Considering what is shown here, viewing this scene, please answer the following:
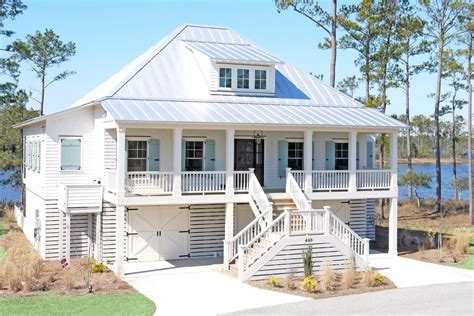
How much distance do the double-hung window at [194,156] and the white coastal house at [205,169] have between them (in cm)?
4

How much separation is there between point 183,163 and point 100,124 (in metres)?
3.51

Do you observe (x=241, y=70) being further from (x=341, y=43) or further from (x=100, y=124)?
(x=341, y=43)

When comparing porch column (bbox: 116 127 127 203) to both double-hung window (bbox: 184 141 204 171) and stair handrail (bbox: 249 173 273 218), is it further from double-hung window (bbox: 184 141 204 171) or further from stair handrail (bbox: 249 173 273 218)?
stair handrail (bbox: 249 173 273 218)

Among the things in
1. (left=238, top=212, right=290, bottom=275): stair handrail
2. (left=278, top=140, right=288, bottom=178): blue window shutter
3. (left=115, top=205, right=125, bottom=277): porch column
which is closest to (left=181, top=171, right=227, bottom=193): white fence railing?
(left=115, top=205, right=125, bottom=277): porch column

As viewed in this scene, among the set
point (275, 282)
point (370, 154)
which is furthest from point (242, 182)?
point (370, 154)

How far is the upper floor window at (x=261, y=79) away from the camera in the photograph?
2633cm

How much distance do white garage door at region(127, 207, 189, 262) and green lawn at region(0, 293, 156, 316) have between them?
608cm

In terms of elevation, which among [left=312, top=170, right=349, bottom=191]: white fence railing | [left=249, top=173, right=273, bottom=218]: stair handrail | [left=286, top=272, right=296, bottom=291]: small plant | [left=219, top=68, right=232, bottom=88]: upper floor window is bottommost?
[left=286, top=272, right=296, bottom=291]: small plant

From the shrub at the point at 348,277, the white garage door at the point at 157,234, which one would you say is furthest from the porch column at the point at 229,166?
the shrub at the point at 348,277

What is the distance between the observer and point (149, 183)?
2339 cm

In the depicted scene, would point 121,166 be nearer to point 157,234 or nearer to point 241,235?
point 157,234

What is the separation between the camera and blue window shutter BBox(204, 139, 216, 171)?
24.8 meters

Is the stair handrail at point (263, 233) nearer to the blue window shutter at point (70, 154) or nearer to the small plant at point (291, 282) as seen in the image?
the small plant at point (291, 282)

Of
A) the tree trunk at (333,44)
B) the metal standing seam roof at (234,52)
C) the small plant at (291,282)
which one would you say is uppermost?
the tree trunk at (333,44)
